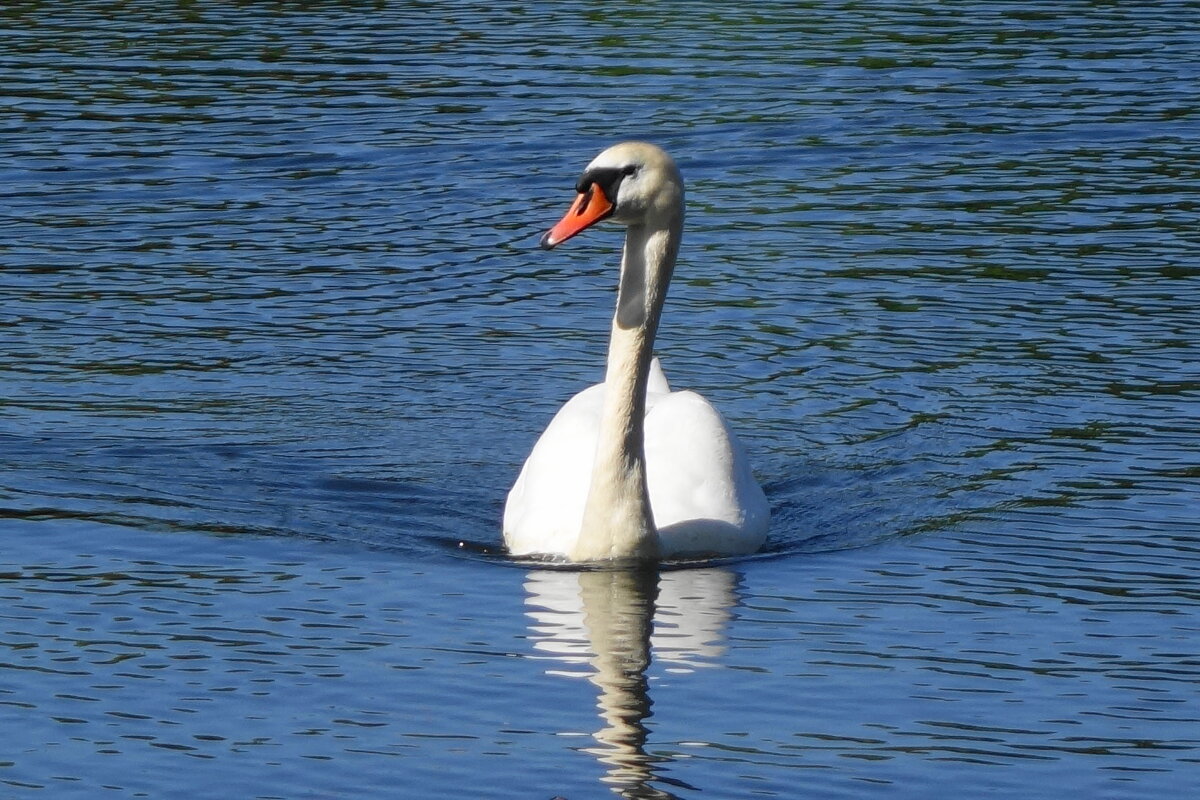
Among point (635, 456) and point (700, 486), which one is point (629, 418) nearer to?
point (635, 456)

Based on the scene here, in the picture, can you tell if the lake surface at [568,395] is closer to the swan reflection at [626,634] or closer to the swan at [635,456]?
the swan reflection at [626,634]

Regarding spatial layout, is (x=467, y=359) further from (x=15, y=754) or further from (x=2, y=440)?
(x=15, y=754)

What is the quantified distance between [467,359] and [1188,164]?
7.15 meters

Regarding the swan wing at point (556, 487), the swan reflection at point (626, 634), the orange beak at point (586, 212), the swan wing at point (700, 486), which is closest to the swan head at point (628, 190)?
the orange beak at point (586, 212)

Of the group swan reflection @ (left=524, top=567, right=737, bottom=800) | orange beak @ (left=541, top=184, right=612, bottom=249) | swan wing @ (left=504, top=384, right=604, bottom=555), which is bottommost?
swan reflection @ (left=524, top=567, right=737, bottom=800)

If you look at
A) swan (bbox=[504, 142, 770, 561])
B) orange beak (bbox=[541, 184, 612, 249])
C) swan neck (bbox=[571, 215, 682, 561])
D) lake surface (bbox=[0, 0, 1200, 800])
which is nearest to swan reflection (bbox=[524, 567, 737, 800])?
lake surface (bbox=[0, 0, 1200, 800])

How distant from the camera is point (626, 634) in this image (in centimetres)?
905

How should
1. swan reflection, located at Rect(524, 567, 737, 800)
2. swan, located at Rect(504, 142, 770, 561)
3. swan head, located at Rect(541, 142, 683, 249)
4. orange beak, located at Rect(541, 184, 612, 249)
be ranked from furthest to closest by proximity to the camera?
swan, located at Rect(504, 142, 770, 561)
swan head, located at Rect(541, 142, 683, 249)
orange beak, located at Rect(541, 184, 612, 249)
swan reflection, located at Rect(524, 567, 737, 800)

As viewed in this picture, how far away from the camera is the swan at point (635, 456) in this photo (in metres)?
9.70

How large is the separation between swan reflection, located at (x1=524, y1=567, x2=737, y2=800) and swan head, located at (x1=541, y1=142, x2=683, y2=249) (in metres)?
1.50

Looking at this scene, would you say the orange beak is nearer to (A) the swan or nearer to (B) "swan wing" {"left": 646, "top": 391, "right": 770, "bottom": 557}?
(A) the swan

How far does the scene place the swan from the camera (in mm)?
9703

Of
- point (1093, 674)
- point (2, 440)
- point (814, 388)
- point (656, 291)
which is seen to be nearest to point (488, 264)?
point (814, 388)

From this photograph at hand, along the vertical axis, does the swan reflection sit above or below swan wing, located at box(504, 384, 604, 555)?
Result: below
